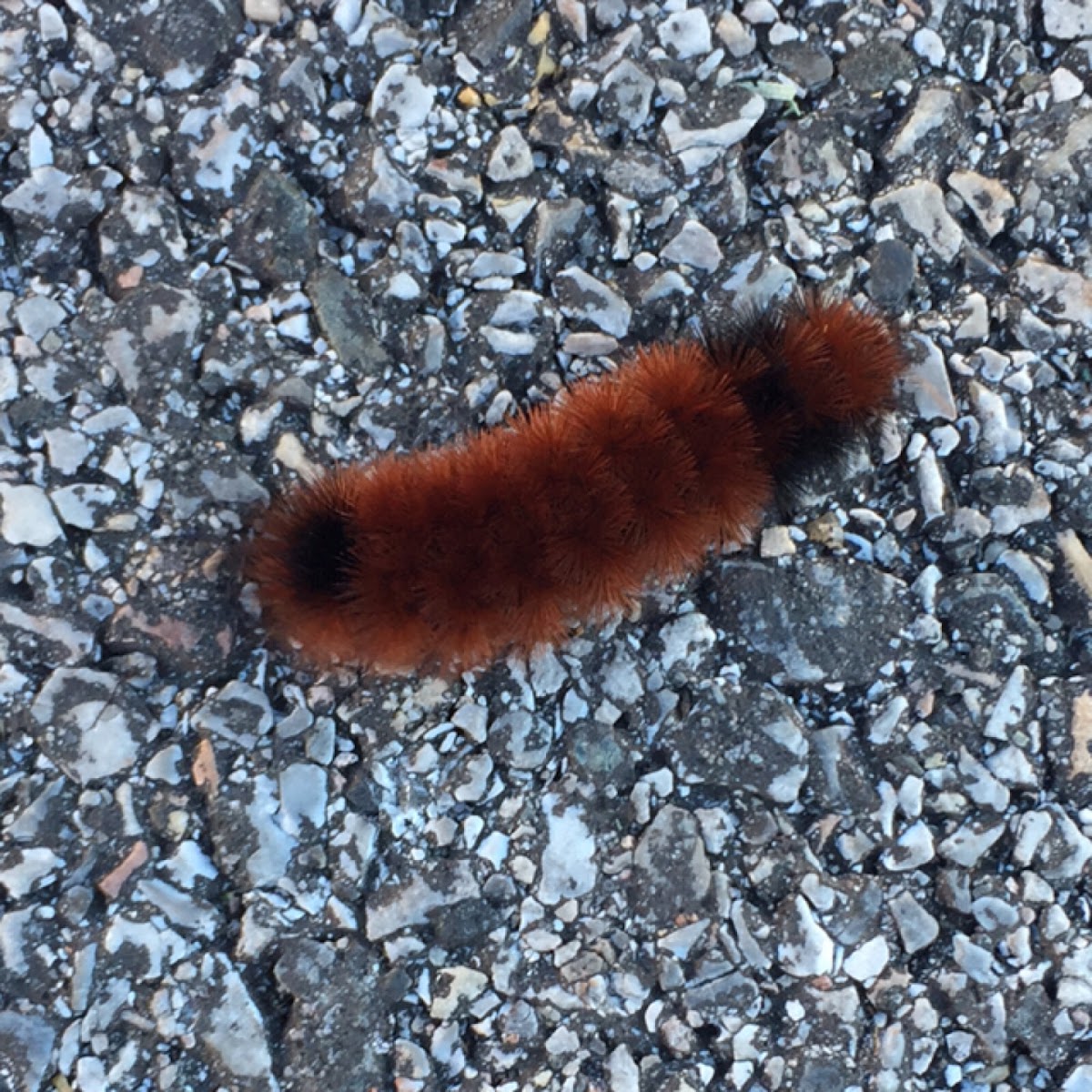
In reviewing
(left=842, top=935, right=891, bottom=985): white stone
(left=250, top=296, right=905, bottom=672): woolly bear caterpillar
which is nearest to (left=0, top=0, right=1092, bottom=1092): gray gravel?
(left=842, top=935, right=891, bottom=985): white stone

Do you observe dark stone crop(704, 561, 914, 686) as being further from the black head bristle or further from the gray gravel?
the black head bristle

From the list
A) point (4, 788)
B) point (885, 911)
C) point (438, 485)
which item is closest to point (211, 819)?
point (4, 788)

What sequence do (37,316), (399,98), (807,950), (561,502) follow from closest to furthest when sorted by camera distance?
(561,502), (807,950), (37,316), (399,98)

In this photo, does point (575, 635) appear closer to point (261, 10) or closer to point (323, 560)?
point (323, 560)

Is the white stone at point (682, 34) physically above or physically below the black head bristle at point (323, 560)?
above

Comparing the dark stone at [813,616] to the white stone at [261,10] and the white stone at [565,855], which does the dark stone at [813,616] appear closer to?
the white stone at [565,855]

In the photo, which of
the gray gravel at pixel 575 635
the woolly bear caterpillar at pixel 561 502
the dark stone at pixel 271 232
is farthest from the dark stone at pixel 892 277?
the dark stone at pixel 271 232

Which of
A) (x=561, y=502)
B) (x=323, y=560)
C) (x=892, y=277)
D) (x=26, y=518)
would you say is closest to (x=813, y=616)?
(x=561, y=502)

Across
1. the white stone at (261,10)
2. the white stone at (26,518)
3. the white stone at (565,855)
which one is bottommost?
the white stone at (565,855)
